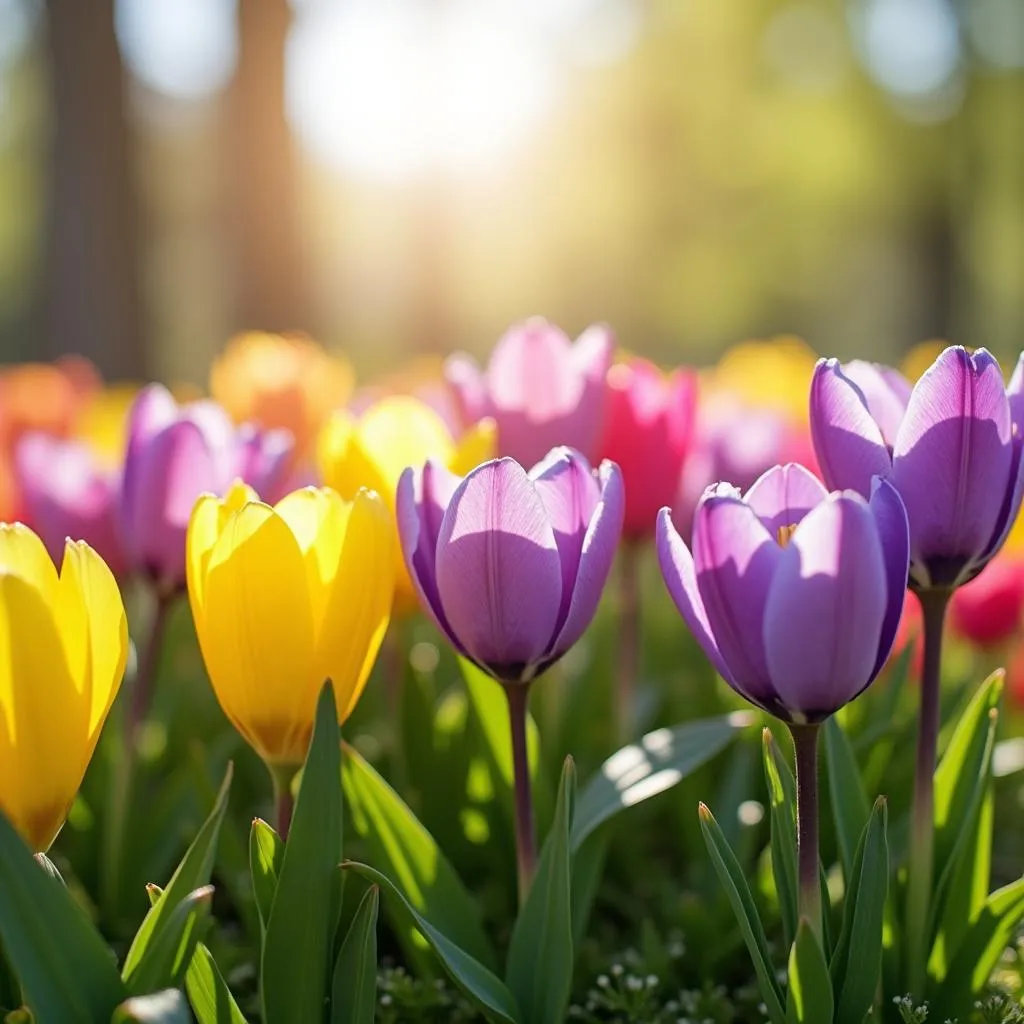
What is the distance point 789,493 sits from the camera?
1.07m

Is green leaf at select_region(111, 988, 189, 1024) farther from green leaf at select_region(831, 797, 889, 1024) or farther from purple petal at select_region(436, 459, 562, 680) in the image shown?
green leaf at select_region(831, 797, 889, 1024)

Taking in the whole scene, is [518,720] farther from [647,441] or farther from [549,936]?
[647,441]

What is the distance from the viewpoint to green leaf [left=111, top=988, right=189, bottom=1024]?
0.88m

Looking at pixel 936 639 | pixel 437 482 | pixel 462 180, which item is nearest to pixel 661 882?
pixel 936 639

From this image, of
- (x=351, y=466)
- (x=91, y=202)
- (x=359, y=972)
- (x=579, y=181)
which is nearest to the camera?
(x=359, y=972)

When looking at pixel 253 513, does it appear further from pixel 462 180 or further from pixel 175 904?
pixel 462 180

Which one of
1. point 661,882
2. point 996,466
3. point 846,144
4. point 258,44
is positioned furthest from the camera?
point 846,144

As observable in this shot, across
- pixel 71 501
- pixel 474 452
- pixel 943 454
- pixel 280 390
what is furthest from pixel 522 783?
pixel 280 390

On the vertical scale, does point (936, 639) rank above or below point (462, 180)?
below

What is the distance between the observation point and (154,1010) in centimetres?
89

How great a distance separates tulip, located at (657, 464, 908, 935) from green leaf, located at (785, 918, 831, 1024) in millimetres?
85

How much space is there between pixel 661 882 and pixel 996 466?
34.6 inches

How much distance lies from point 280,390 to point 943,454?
161 cm

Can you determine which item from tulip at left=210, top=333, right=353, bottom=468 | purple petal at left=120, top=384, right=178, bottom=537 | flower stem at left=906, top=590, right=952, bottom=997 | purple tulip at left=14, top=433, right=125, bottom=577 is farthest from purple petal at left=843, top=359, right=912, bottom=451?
tulip at left=210, top=333, right=353, bottom=468
